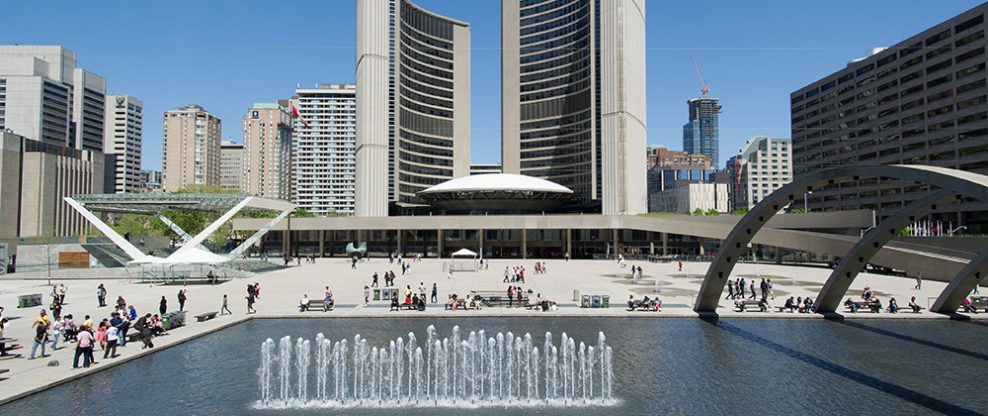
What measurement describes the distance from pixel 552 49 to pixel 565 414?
108544 mm

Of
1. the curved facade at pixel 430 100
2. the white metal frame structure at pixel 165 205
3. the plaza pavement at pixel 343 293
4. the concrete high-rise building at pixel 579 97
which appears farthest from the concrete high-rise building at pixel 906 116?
the white metal frame structure at pixel 165 205

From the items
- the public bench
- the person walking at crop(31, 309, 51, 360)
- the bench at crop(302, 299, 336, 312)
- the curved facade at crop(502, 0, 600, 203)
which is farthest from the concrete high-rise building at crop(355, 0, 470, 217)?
the person walking at crop(31, 309, 51, 360)

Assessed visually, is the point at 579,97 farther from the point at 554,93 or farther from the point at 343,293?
the point at 343,293

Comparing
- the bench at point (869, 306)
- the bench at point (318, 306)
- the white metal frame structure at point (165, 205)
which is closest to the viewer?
the bench at point (869, 306)

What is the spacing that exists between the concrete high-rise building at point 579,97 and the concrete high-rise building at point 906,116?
37159mm

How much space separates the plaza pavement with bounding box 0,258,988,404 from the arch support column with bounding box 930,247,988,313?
839mm

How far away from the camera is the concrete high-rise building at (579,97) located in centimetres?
9275

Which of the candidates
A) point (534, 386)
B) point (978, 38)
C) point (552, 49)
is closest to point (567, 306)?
point (534, 386)

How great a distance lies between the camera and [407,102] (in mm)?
110750

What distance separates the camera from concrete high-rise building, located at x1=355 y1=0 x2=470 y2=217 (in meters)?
92.9

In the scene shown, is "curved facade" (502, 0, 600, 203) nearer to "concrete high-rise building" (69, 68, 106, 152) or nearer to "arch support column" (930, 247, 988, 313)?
"arch support column" (930, 247, 988, 313)

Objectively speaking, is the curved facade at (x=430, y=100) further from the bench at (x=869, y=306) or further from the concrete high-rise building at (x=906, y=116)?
the bench at (x=869, y=306)

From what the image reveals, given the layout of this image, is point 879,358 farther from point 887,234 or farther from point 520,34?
point 520,34

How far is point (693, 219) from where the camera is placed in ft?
201
